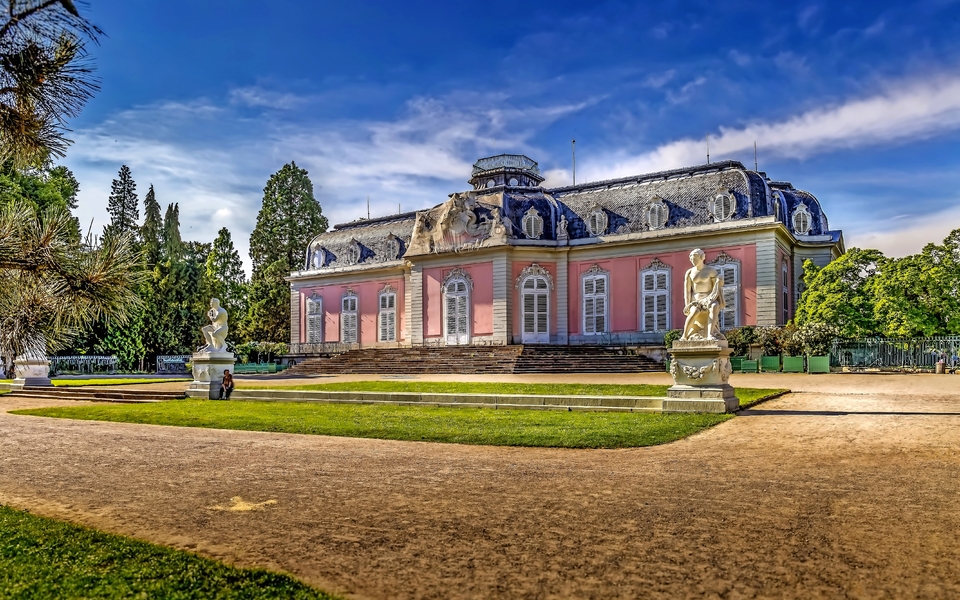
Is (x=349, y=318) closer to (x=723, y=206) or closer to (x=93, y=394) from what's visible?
(x=93, y=394)

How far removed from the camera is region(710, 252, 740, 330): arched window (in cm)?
2809

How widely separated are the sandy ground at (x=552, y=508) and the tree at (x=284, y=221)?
1455 inches

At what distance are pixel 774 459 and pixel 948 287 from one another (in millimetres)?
24003

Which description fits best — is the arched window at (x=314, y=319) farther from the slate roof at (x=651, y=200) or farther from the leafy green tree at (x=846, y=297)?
the leafy green tree at (x=846, y=297)

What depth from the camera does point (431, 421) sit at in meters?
12.1

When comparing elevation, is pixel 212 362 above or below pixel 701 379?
above

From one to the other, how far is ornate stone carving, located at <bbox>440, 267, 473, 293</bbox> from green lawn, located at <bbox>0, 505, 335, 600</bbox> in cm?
2748

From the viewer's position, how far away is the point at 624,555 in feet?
14.3

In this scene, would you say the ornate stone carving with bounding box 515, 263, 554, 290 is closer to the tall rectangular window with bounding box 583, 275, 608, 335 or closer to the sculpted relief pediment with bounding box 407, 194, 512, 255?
the tall rectangular window with bounding box 583, 275, 608, 335

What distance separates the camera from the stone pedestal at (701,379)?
1220 cm

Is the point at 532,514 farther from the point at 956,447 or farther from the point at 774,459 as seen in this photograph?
the point at 956,447

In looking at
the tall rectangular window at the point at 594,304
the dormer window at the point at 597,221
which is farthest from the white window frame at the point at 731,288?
the dormer window at the point at 597,221

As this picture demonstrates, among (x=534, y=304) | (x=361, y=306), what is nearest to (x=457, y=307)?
(x=534, y=304)

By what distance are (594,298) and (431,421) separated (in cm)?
2015
